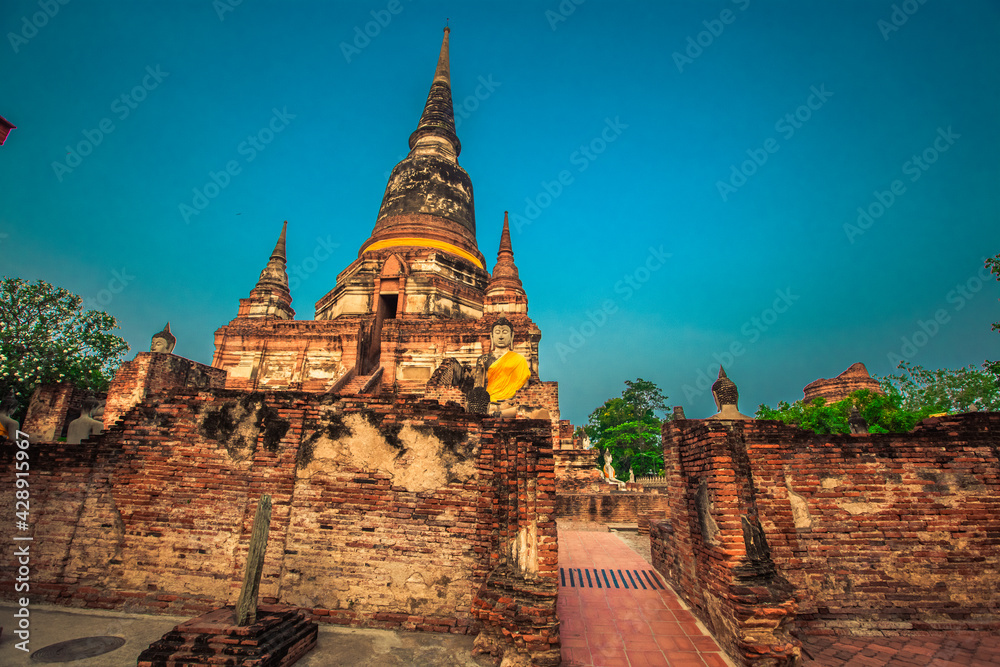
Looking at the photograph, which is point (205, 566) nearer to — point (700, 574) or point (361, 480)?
point (361, 480)

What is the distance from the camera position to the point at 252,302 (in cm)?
2191

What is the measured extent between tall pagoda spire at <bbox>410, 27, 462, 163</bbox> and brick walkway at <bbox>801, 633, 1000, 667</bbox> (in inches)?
1027

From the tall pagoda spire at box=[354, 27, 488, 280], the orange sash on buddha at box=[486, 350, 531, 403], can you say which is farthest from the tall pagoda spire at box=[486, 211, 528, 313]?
the orange sash on buddha at box=[486, 350, 531, 403]

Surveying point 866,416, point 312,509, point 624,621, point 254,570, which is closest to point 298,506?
point 312,509

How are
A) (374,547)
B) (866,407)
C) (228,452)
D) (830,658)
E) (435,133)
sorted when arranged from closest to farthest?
(830,658)
(374,547)
(228,452)
(866,407)
(435,133)

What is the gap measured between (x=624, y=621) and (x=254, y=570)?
15.2 feet

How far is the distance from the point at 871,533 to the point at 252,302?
2385 centimetres

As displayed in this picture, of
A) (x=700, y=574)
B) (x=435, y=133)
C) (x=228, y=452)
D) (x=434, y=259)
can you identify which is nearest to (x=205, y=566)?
(x=228, y=452)

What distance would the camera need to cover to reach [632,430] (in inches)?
1586

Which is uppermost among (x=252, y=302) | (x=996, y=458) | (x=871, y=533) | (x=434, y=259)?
(x=434, y=259)

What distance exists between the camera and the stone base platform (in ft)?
13.3

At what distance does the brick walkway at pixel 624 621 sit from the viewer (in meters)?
4.91

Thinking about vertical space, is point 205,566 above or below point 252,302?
below

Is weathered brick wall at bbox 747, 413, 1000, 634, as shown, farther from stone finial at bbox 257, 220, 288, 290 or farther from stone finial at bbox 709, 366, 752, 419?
stone finial at bbox 257, 220, 288, 290
